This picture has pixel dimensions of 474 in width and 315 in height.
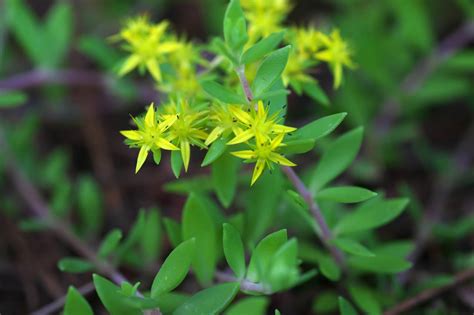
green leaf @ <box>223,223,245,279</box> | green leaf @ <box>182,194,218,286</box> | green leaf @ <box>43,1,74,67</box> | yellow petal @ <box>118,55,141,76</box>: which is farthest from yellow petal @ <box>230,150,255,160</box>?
green leaf @ <box>43,1,74,67</box>

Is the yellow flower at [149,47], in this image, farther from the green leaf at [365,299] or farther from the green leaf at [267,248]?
the green leaf at [365,299]

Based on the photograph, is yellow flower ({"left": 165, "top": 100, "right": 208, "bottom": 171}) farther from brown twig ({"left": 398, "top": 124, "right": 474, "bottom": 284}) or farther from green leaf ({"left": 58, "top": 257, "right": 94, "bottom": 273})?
brown twig ({"left": 398, "top": 124, "right": 474, "bottom": 284})

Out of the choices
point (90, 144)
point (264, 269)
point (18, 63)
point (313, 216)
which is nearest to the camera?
point (264, 269)

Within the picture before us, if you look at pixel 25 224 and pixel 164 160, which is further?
pixel 164 160

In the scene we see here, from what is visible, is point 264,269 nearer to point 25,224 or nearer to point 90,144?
point 25,224

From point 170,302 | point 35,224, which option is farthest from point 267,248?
point 35,224

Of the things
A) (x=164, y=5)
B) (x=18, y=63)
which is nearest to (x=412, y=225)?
(x=164, y=5)

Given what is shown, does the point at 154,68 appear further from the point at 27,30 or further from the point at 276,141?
the point at 27,30
